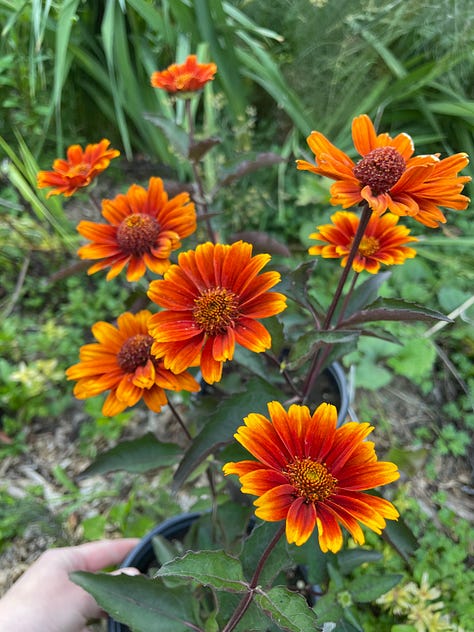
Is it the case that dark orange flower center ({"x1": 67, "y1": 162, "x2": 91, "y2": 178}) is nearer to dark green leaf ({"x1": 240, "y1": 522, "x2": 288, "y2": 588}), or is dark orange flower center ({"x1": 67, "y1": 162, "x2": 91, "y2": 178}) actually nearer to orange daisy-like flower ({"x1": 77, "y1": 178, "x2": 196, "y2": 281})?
orange daisy-like flower ({"x1": 77, "y1": 178, "x2": 196, "y2": 281})

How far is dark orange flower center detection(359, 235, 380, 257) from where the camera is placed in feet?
2.00

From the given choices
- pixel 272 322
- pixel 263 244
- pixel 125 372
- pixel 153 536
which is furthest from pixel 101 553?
pixel 263 244

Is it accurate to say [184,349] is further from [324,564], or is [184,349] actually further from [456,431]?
[456,431]

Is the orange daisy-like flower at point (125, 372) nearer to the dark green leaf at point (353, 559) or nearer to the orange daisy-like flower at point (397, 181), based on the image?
the orange daisy-like flower at point (397, 181)

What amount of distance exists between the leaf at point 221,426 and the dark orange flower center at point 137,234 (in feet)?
0.75

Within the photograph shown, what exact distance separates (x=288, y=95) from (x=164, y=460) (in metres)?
1.17

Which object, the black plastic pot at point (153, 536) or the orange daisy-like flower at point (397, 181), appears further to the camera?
the black plastic pot at point (153, 536)

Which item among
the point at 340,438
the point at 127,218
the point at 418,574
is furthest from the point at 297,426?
the point at 418,574

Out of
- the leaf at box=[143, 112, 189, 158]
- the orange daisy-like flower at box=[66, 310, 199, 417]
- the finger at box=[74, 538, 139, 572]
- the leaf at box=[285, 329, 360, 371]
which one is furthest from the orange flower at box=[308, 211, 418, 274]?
the finger at box=[74, 538, 139, 572]

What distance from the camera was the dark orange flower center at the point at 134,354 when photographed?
59cm

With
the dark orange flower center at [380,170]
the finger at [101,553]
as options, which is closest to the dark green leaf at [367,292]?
the dark orange flower center at [380,170]

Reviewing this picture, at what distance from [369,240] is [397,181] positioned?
15 cm

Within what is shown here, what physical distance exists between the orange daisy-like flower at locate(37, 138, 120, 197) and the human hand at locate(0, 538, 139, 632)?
1.77ft

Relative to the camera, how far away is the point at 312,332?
548mm
